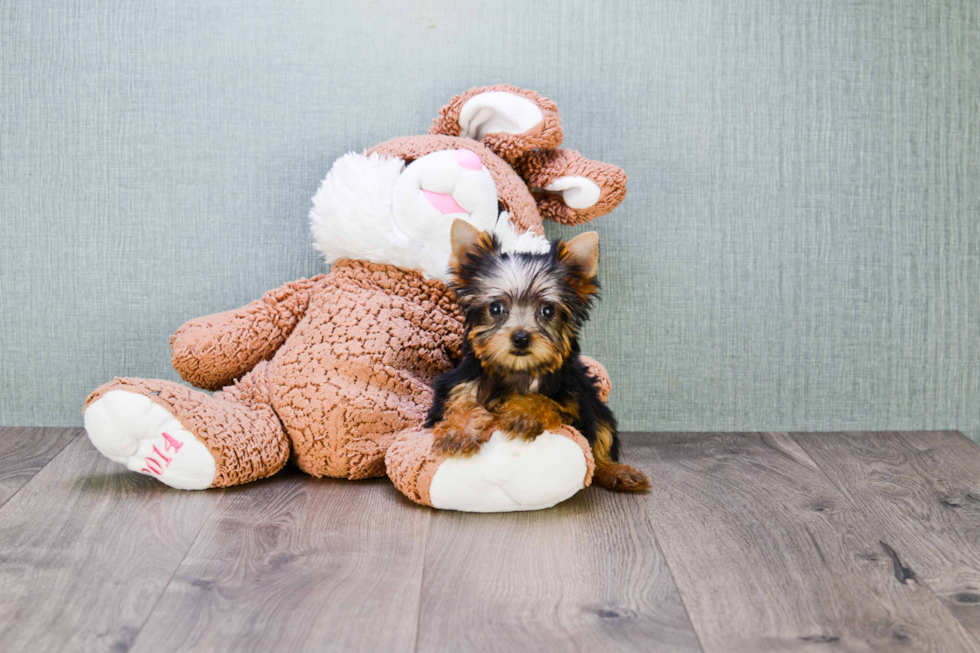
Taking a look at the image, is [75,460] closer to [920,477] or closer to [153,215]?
[153,215]

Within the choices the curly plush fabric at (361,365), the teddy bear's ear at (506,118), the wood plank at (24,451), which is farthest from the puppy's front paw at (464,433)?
the wood plank at (24,451)

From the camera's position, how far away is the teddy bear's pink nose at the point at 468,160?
1842 millimetres

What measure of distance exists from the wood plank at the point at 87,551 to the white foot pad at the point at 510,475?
48 centimetres

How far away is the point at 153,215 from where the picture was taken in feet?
7.23

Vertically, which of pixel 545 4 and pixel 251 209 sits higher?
pixel 545 4

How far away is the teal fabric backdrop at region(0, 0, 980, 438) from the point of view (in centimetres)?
217

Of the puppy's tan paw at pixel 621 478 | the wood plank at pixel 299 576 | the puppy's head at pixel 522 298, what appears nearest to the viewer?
the wood plank at pixel 299 576

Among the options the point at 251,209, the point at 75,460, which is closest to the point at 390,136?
the point at 251,209

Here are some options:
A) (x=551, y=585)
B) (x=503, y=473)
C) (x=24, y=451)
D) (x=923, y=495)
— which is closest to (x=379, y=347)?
(x=503, y=473)

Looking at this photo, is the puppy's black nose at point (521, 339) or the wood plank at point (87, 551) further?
the puppy's black nose at point (521, 339)

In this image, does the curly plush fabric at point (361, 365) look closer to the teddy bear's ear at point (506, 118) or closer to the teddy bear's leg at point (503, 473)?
the teddy bear's leg at point (503, 473)

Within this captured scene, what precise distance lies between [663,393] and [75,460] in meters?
1.52

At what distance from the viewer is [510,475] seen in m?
1.58

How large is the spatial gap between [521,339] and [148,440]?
81cm
